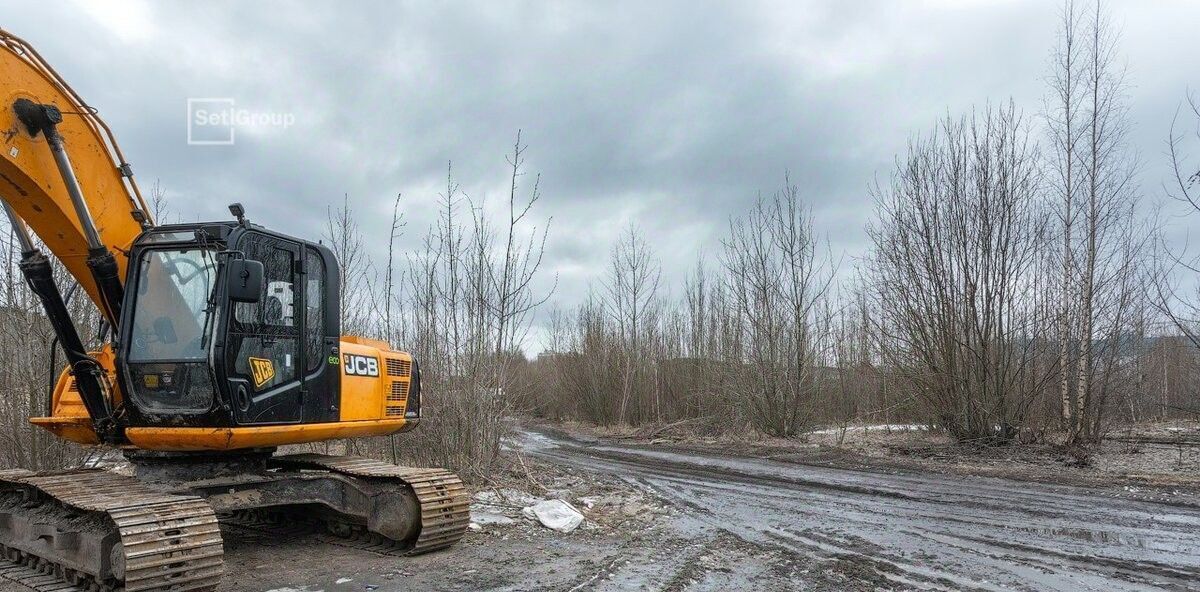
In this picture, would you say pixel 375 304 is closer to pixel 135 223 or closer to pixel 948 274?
pixel 135 223

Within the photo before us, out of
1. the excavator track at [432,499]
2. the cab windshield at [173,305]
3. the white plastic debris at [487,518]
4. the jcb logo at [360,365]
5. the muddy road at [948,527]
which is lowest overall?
the muddy road at [948,527]

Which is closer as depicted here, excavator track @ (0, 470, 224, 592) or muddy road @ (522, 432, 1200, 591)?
excavator track @ (0, 470, 224, 592)

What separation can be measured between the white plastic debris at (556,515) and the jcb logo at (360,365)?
2.36 m

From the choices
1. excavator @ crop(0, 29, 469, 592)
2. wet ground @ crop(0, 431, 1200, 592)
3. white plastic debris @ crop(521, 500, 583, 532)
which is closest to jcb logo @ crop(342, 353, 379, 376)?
excavator @ crop(0, 29, 469, 592)

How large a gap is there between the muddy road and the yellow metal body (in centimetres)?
413

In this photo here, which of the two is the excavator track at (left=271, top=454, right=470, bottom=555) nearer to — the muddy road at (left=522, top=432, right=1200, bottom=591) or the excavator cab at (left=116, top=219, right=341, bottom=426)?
the excavator cab at (left=116, top=219, right=341, bottom=426)

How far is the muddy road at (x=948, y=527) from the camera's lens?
6.28 m

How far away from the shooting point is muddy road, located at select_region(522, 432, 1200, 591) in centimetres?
628

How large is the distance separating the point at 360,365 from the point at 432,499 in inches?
55.5

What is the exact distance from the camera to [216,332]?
5.93 m

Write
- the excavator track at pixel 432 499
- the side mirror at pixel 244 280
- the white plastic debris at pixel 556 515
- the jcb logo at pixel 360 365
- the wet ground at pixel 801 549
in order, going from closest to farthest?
1. the side mirror at pixel 244 280
2. the wet ground at pixel 801 549
3. the excavator track at pixel 432 499
4. the jcb logo at pixel 360 365
5. the white plastic debris at pixel 556 515

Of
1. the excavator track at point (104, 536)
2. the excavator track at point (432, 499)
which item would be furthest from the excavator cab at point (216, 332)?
the excavator track at point (432, 499)

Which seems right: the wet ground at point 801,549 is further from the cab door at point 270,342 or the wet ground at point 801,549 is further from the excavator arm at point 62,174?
the excavator arm at point 62,174

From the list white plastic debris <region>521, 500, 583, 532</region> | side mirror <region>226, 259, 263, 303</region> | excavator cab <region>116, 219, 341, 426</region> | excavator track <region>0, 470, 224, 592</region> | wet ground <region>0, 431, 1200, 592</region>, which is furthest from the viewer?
white plastic debris <region>521, 500, 583, 532</region>
